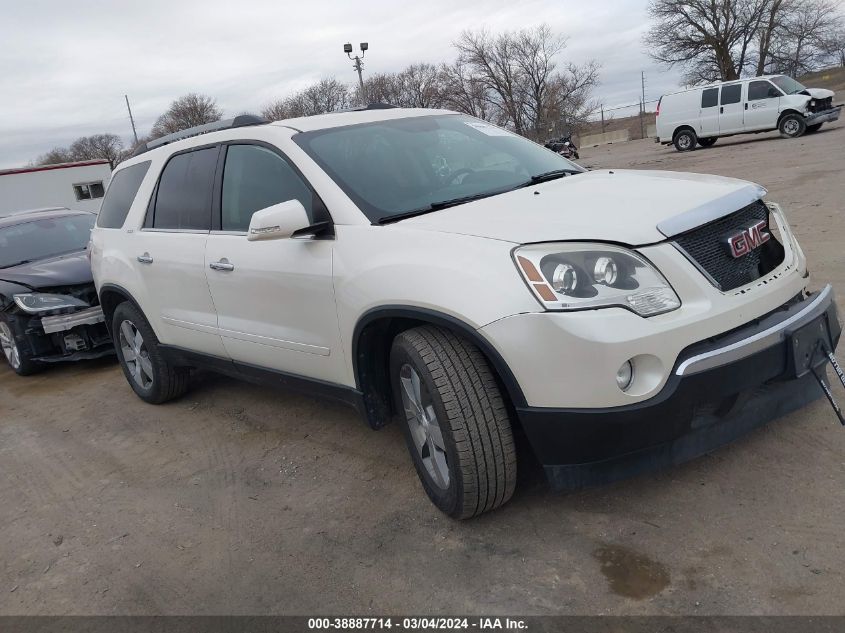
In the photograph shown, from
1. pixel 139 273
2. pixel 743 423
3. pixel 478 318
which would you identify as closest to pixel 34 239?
pixel 139 273

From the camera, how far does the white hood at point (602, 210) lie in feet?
8.46

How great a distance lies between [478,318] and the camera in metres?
2.55

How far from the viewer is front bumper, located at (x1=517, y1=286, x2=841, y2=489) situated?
8.06ft

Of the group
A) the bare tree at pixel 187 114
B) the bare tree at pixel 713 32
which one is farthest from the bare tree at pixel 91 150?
the bare tree at pixel 713 32

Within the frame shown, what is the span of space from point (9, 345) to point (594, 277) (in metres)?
6.33

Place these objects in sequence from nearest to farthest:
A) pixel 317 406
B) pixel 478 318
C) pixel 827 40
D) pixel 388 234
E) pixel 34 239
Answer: pixel 478 318 → pixel 388 234 → pixel 317 406 → pixel 34 239 → pixel 827 40

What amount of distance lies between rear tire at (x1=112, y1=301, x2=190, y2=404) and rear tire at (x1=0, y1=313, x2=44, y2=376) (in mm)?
1773

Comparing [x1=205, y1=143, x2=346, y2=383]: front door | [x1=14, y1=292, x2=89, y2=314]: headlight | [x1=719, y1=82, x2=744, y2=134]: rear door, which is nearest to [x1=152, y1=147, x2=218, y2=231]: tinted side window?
[x1=205, y1=143, x2=346, y2=383]: front door

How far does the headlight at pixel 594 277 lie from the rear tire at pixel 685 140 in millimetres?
21319

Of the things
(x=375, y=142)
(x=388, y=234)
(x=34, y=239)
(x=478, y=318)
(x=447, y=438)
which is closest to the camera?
(x=478, y=318)

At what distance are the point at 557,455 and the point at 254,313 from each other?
1.83 m

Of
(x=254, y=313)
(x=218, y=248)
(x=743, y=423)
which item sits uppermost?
(x=218, y=248)

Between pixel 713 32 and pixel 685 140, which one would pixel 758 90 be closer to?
pixel 685 140

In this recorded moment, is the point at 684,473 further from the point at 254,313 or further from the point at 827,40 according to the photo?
the point at 827,40
